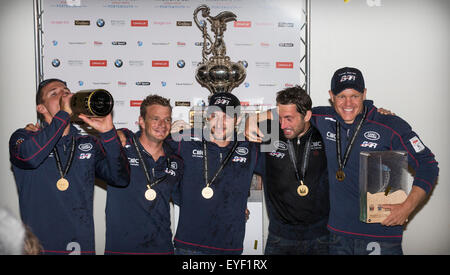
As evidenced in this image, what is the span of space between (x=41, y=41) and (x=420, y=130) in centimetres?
375

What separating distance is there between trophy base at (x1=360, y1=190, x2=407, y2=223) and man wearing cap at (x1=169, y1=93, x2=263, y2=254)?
2.38 ft

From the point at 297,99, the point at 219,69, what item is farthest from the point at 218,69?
the point at 297,99

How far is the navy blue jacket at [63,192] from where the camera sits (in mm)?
2209

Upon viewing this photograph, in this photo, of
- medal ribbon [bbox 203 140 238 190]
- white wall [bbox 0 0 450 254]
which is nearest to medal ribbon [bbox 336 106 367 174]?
medal ribbon [bbox 203 140 238 190]

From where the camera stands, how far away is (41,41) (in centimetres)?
371

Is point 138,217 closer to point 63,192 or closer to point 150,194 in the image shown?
point 150,194

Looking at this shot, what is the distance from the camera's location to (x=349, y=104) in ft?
8.21

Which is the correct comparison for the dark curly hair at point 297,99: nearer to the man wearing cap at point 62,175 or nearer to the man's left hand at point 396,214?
the man's left hand at point 396,214

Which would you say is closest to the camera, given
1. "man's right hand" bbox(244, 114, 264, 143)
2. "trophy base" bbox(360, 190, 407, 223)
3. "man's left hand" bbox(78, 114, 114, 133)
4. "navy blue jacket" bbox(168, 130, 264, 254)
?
"man's left hand" bbox(78, 114, 114, 133)

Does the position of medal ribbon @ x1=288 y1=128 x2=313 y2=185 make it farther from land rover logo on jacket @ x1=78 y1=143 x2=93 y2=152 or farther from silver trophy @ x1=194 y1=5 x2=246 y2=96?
land rover logo on jacket @ x1=78 y1=143 x2=93 y2=152

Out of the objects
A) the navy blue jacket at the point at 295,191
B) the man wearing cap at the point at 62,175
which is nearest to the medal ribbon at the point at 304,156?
the navy blue jacket at the point at 295,191

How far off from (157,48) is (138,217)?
1.90m

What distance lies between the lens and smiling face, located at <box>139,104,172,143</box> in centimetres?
248

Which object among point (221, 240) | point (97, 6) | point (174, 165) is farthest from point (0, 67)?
point (221, 240)
